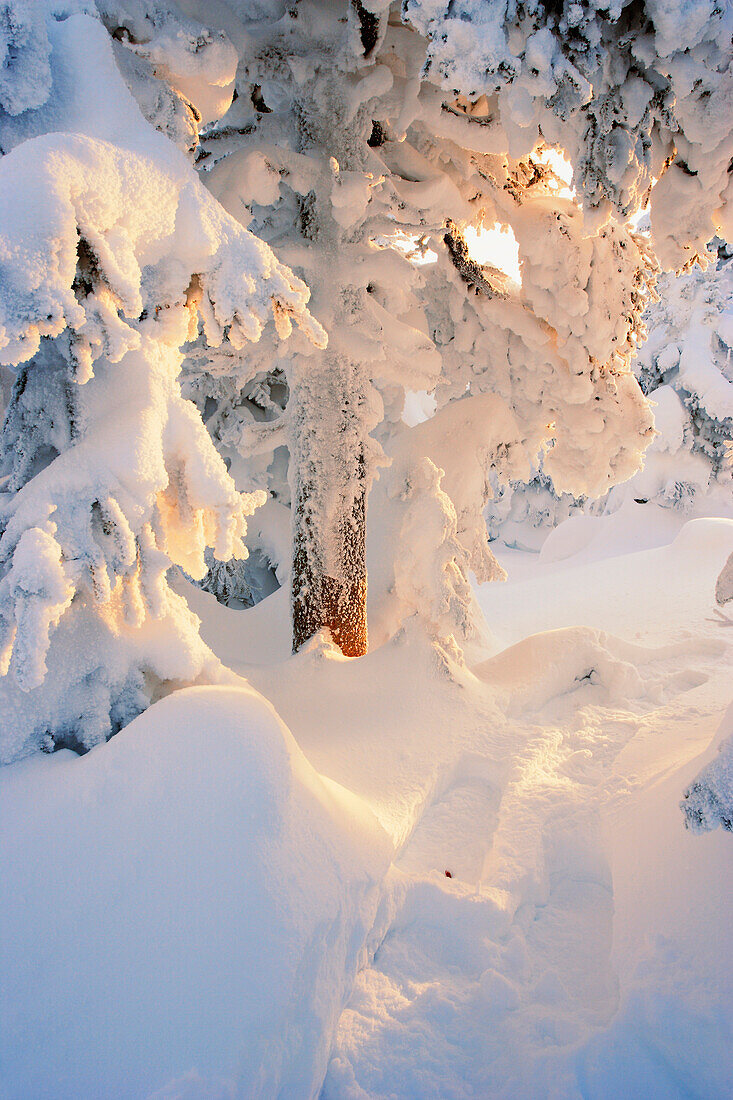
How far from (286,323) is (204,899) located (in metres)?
2.57

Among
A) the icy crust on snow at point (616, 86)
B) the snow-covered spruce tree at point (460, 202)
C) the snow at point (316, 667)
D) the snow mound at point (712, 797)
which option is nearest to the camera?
the snow at point (316, 667)

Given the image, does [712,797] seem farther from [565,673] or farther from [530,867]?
[565,673]

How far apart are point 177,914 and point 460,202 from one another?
6083 millimetres

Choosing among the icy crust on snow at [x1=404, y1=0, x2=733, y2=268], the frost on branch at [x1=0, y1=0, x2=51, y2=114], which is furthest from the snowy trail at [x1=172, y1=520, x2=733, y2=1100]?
the frost on branch at [x1=0, y1=0, x2=51, y2=114]

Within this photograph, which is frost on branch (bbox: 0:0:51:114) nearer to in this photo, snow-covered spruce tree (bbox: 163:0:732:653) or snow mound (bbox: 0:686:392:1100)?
snow-covered spruce tree (bbox: 163:0:732:653)

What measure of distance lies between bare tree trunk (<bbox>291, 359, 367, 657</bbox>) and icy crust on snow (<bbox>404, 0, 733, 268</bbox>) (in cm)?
274

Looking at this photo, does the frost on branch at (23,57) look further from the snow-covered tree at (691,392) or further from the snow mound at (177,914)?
the snow-covered tree at (691,392)

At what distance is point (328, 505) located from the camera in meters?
6.43

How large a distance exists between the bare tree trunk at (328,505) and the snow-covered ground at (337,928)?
227cm

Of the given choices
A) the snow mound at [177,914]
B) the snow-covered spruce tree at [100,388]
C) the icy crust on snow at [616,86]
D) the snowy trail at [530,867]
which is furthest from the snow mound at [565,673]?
the snow-covered spruce tree at [100,388]

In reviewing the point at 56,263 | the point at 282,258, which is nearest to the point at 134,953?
the point at 56,263

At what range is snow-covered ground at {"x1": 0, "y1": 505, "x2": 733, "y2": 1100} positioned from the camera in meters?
1.99

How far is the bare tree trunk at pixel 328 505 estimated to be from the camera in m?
6.36

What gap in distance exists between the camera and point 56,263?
227 cm
